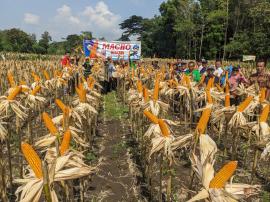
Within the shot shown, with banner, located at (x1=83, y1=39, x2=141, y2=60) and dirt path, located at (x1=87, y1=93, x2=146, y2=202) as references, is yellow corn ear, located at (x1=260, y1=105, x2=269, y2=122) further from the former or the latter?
banner, located at (x1=83, y1=39, x2=141, y2=60)

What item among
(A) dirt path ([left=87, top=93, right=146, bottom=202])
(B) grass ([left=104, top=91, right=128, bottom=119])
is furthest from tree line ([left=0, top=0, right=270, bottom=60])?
(A) dirt path ([left=87, top=93, right=146, bottom=202])

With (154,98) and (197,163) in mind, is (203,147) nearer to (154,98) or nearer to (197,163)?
(197,163)

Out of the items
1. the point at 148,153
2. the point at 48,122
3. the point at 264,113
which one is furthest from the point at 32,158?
the point at 148,153

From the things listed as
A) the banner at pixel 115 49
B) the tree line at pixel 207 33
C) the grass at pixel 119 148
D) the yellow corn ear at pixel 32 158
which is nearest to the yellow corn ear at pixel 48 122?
the yellow corn ear at pixel 32 158

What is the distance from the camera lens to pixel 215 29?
5803 centimetres

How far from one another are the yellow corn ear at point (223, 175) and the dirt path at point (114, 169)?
3.64m

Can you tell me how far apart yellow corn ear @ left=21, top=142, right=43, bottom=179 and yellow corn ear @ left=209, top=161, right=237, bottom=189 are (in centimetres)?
144

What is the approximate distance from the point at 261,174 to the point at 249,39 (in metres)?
46.2

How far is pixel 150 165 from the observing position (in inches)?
254

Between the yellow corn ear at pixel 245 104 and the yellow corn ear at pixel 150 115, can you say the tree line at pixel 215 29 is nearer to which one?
the yellow corn ear at pixel 245 104

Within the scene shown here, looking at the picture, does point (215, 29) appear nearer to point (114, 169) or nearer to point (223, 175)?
point (114, 169)

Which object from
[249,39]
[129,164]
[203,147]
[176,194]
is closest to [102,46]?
[129,164]

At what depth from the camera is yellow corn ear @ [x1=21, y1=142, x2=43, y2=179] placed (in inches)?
104

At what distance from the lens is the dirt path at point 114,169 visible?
6.46 m
